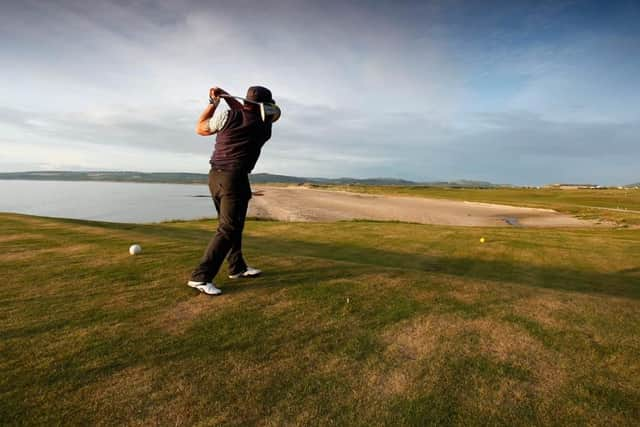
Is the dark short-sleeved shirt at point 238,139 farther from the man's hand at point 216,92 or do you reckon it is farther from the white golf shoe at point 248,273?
the white golf shoe at point 248,273

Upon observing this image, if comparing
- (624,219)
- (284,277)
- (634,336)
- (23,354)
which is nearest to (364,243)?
(284,277)

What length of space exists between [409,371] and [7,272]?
724cm

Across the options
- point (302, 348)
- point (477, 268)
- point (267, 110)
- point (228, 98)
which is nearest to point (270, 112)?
point (267, 110)

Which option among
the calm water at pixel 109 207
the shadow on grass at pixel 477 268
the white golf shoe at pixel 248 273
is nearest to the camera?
the white golf shoe at pixel 248 273

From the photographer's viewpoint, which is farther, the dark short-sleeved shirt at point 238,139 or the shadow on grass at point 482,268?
the shadow on grass at point 482,268

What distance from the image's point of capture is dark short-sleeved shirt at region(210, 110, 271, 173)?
18.7ft

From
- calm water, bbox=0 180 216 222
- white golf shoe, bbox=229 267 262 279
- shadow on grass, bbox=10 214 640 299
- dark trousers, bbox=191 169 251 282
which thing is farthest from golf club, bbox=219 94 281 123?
calm water, bbox=0 180 216 222

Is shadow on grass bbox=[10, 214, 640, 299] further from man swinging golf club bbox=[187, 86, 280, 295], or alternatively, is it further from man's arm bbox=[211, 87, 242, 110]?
man's arm bbox=[211, 87, 242, 110]

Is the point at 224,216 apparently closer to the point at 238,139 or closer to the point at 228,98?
the point at 238,139

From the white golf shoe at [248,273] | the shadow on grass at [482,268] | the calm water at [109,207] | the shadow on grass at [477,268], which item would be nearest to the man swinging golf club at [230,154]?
the white golf shoe at [248,273]

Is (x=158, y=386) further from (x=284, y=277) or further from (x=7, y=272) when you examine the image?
(x=7, y=272)

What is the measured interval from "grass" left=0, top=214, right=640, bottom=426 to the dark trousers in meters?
0.46

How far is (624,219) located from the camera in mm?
39031

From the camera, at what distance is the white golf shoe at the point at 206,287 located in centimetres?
558
